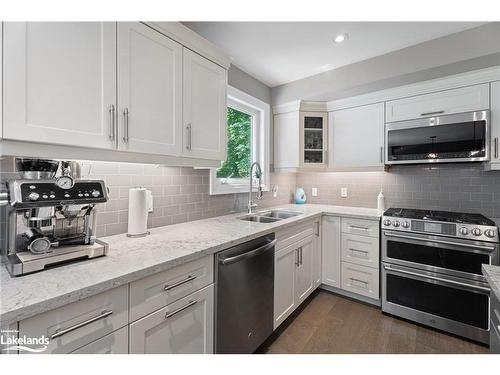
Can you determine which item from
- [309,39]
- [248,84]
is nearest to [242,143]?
[248,84]

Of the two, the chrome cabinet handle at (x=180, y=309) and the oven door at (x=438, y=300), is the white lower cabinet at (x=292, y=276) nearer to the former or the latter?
the oven door at (x=438, y=300)

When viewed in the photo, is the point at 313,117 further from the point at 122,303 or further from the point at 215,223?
the point at 122,303

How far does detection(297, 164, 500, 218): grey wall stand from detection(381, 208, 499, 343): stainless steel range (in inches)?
9.6

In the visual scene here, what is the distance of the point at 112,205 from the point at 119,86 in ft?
2.40

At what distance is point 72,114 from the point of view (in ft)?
3.48

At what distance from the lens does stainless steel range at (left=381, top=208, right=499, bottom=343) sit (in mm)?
1822

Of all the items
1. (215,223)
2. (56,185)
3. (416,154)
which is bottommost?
(215,223)

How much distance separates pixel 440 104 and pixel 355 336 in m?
2.20

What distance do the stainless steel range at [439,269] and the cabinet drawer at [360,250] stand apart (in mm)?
100

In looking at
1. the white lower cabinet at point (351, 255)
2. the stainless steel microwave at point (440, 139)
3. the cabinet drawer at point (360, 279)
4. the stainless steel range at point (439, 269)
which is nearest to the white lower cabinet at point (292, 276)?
the white lower cabinet at point (351, 255)

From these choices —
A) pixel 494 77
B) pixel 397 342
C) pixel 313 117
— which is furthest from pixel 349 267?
pixel 494 77

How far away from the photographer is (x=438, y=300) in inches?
78.2

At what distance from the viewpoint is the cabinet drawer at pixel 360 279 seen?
2344mm

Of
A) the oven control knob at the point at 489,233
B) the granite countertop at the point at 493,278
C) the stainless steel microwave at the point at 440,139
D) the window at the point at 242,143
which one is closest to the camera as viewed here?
the granite countertop at the point at 493,278
